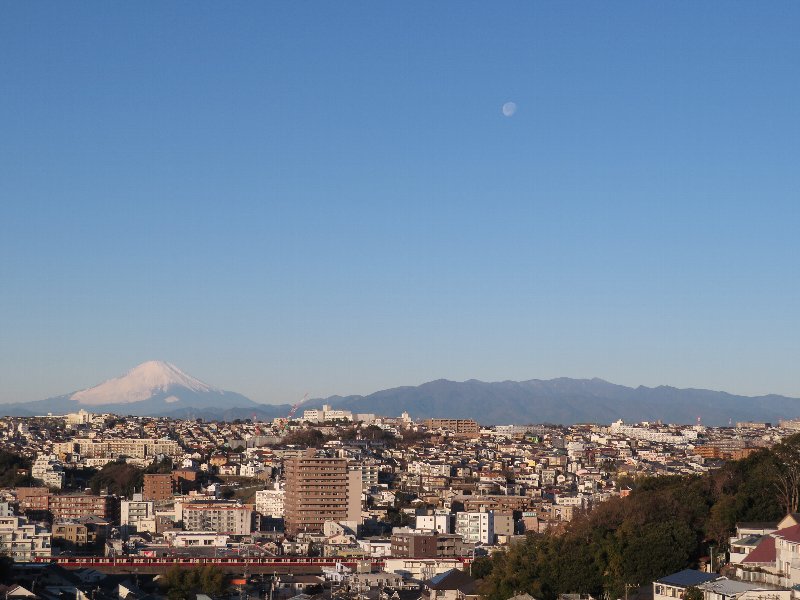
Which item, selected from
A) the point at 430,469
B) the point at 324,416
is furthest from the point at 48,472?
the point at 324,416

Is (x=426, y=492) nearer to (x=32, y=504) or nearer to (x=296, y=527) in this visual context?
(x=296, y=527)

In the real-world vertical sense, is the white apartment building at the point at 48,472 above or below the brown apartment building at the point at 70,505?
above

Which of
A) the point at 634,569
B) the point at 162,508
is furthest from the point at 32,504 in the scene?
the point at 634,569

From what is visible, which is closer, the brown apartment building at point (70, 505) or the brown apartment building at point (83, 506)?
the brown apartment building at point (70, 505)

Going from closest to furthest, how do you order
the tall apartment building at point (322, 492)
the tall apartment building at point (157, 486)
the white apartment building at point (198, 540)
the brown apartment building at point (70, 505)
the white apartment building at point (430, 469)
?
the white apartment building at point (198, 540) < the tall apartment building at point (322, 492) < the brown apartment building at point (70, 505) < the tall apartment building at point (157, 486) < the white apartment building at point (430, 469)

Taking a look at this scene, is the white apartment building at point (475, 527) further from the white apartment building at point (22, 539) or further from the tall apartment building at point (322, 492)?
the white apartment building at point (22, 539)

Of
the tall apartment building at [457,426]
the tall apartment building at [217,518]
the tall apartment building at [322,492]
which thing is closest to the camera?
the tall apartment building at [217,518]

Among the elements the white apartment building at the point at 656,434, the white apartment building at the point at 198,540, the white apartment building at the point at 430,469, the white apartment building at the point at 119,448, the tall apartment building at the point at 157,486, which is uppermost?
the white apartment building at the point at 656,434

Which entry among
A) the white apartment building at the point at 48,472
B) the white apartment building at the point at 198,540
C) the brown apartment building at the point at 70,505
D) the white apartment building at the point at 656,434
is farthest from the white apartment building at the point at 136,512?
the white apartment building at the point at 656,434
